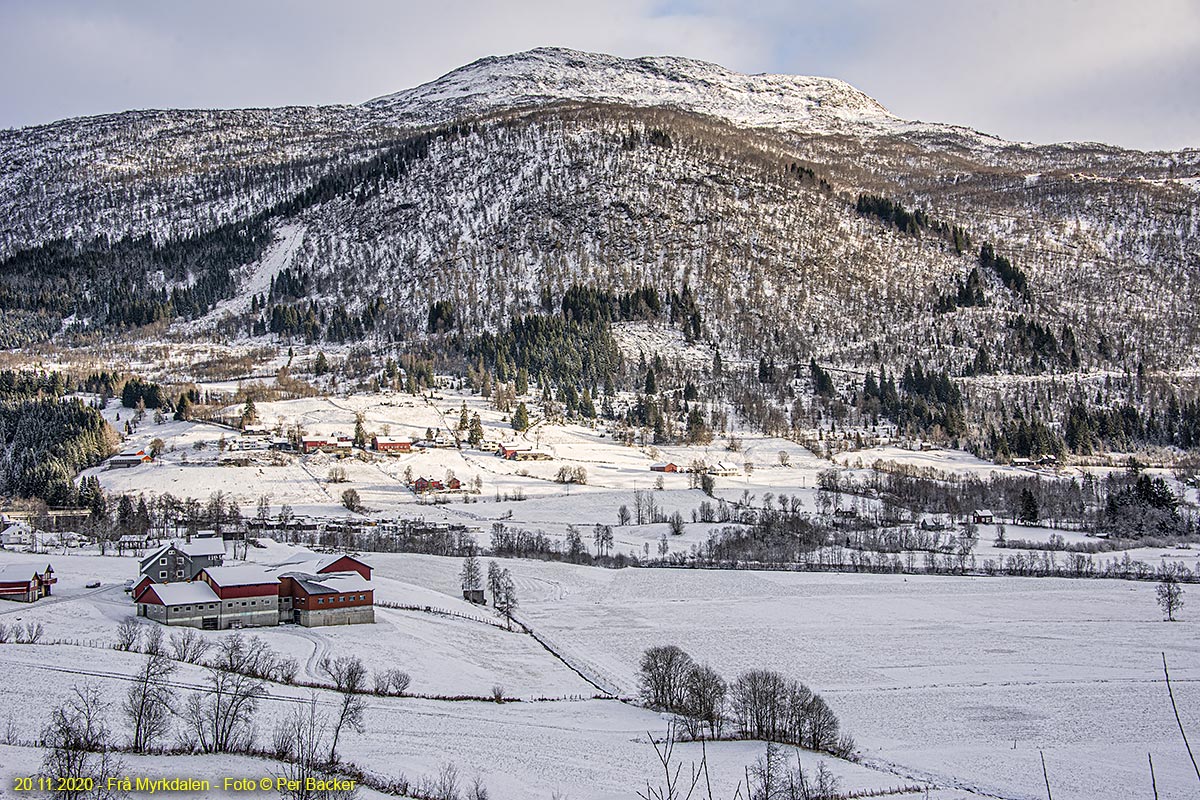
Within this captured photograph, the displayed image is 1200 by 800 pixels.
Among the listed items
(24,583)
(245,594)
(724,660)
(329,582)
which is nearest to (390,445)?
(329,582)

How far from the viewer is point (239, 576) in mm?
52969

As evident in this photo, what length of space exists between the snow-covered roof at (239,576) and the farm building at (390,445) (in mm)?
76224

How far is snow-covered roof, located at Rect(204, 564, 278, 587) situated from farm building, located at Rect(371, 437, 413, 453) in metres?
76.2

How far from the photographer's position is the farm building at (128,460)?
119 metres

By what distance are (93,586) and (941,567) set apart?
226 ft

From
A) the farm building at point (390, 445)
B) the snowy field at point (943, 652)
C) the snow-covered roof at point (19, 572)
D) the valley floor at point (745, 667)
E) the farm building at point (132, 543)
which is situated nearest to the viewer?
the valley floor at point (745, 667)

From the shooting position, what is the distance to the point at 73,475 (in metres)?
118

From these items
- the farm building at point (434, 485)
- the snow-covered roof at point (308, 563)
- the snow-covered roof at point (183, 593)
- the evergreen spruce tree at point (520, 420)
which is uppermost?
the evergreen spruce tree at point (520, 420)

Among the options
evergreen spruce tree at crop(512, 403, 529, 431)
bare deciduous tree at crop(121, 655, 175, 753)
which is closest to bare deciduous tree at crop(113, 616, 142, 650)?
bare deciduous tree at crop(121, 655, 175, 753)

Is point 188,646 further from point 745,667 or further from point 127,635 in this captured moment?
point 745,667

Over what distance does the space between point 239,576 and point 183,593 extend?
3168 millimetres

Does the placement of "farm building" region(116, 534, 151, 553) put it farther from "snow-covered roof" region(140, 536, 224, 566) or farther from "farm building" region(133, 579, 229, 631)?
"farm building" region(133, 579, 229, 631)

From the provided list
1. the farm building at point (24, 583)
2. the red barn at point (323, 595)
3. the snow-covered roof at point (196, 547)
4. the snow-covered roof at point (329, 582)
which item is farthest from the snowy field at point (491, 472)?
the farm building at point (24, 583)

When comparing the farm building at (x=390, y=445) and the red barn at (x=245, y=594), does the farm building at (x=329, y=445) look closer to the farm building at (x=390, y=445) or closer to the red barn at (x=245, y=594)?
the farm building at (x=390, y=445)
